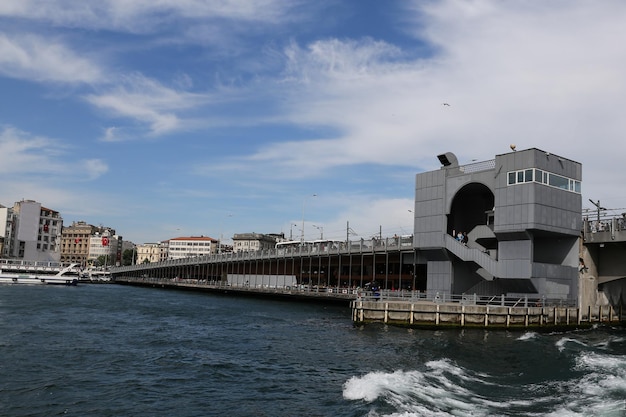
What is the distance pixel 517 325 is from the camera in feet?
160

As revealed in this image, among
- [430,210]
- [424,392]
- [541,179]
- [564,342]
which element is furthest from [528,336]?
[424,392]

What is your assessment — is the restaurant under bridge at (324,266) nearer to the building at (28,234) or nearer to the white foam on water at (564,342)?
the white foam on water at (564,342)

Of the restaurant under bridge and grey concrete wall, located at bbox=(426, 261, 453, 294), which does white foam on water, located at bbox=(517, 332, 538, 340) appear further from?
the restaurant under bridge

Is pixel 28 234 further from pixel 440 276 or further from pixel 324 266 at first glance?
pixel 440 276

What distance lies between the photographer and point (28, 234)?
179000 millimetres

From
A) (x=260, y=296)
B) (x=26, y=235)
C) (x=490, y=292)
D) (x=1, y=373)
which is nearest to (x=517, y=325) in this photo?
(x=490, y=292)

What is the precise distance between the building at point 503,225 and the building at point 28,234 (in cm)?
15572

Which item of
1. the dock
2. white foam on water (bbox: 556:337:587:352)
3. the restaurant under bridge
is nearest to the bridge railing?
the dock

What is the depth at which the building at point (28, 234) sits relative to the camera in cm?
17800

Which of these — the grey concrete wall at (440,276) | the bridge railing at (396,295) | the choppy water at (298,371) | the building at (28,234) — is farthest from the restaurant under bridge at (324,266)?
the building at (28,234)

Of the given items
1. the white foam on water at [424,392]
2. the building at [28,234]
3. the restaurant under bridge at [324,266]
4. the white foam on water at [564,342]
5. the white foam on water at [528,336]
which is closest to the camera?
the white foam on water at [424,392]

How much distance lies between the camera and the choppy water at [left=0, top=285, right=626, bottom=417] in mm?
21391

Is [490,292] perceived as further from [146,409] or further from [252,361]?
[146,409]

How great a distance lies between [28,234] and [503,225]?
16894 centimetres
